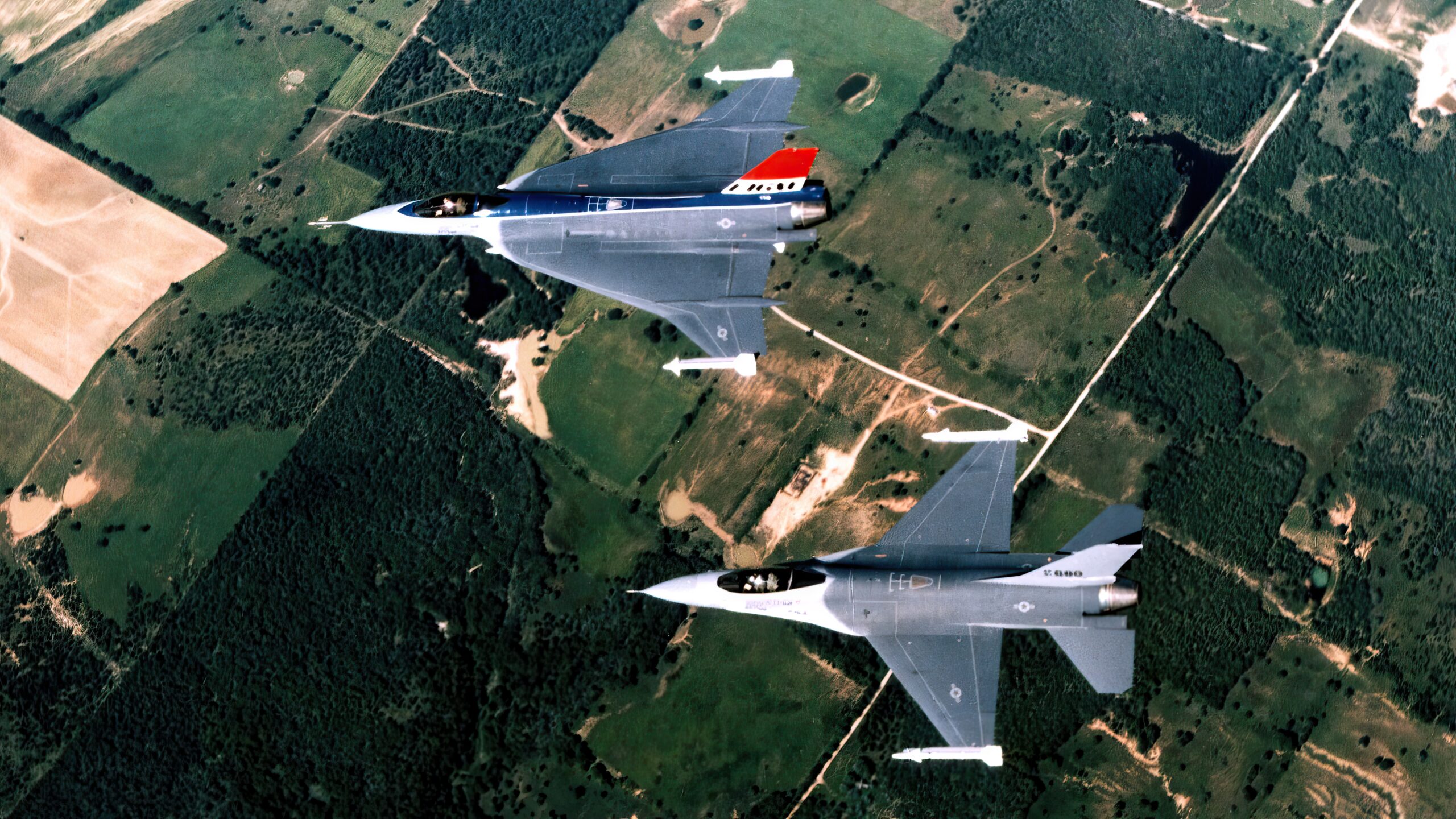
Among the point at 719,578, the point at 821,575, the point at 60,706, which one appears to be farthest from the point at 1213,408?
the point at 60,706

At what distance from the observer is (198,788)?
158ft

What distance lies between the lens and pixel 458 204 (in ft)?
149

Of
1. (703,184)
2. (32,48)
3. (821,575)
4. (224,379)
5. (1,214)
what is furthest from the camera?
(32,48)

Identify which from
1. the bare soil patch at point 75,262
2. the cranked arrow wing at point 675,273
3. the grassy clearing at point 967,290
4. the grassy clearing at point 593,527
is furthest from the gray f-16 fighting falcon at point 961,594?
the bare soil patch at point 75,262

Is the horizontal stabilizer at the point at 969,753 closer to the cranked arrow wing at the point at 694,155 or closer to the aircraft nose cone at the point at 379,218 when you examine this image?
the cranked arrow wing at the point at 694,155

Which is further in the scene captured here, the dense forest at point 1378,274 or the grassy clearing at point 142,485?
the grassy clearing at point 142,485

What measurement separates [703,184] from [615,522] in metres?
18.3

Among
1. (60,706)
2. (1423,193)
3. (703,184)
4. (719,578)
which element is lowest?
(60,706)

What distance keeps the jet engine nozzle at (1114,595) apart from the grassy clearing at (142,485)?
139ft

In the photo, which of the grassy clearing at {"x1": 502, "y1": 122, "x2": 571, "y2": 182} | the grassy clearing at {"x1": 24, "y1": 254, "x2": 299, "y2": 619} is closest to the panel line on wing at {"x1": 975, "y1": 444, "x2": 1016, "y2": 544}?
the grassy clearing at {"x1": 502, "y1": 122, "x2": 571, "y2": 182}

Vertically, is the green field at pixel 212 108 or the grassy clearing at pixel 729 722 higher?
the green field at pixel 212 108

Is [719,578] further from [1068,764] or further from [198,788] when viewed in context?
[198,788]

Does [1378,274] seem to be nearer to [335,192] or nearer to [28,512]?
[335,192]

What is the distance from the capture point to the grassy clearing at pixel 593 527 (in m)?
49.5
